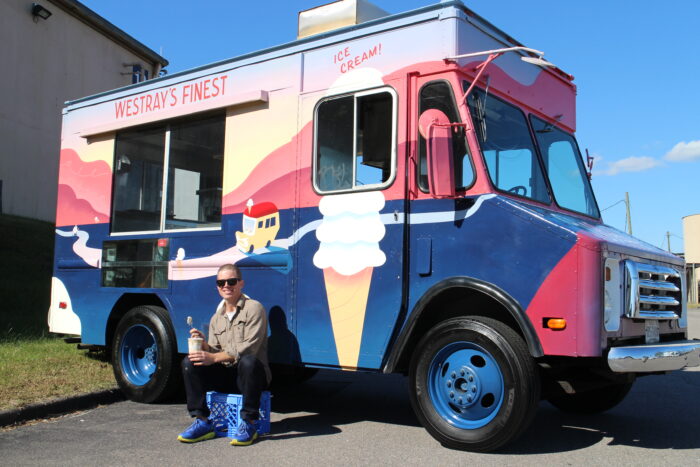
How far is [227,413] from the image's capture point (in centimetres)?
559

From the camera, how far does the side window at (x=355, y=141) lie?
5609 millimetres

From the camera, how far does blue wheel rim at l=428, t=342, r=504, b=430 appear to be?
487 centimetres

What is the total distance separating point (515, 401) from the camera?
467cm

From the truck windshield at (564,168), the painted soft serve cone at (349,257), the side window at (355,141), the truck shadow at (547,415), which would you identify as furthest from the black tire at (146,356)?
the truck windshield at (564,168)

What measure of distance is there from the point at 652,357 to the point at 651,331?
0.53 metres

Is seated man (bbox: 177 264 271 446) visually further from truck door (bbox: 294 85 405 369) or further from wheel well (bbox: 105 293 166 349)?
wheel well (bbox: 105 293 166 349)

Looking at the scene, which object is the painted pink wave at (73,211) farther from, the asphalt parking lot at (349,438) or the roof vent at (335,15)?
the roof vent at (335,15)

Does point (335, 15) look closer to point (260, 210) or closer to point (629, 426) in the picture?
point (260, 210)

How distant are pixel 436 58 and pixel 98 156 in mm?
4323

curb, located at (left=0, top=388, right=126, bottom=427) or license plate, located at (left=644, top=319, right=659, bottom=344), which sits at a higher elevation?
license plate, located at (left=644, top=319, right=659, bottom=344)

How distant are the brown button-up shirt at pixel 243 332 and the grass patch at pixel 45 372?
6.14ft

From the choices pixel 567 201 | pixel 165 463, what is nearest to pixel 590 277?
pixel 567 201

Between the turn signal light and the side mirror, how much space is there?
110cm

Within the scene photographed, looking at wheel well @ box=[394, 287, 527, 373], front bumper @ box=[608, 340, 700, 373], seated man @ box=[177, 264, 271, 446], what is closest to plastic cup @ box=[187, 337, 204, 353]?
seated man @ box=[177, 264, 271, 446]
